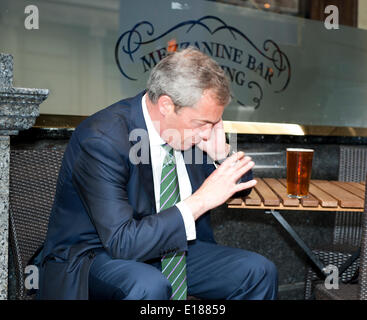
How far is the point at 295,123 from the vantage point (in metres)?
3.30

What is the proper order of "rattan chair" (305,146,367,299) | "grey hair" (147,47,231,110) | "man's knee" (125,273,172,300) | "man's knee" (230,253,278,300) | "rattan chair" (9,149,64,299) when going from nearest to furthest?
"man's knee" (125,273,172,300), "grey hair" (147,47,231,110), "man's knee" (230,253,278,300), "rattan chair" (9,149,64,299), "rattan chair" (305,146,367,299)

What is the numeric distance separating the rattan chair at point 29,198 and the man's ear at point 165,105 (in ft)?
1.86

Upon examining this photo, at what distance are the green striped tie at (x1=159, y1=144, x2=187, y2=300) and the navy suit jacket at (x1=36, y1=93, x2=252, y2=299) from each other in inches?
2.4

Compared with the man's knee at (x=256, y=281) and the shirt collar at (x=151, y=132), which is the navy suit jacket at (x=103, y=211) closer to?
the shirt collar at (x=151, y=132)

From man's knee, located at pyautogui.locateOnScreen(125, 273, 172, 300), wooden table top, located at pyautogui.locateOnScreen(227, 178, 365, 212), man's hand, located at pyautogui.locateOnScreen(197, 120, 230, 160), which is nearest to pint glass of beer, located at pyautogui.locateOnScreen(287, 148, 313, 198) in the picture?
wooden table top, located at pyautogui.locateOnScreen(227, 178, 365, 212)

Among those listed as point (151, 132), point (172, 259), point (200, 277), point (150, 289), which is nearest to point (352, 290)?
point (200, 277)

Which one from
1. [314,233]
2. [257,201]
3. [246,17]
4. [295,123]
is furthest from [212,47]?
[257,201]

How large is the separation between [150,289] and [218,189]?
1.21 ft

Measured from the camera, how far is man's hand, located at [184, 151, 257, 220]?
1.38 meters

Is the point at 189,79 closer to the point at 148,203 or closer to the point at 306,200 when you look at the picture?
the point at 148,203

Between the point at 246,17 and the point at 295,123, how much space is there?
865mm

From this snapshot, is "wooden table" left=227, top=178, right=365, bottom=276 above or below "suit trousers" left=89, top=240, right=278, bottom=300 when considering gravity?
above

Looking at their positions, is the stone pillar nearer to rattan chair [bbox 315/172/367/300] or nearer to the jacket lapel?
the jacket lapel
